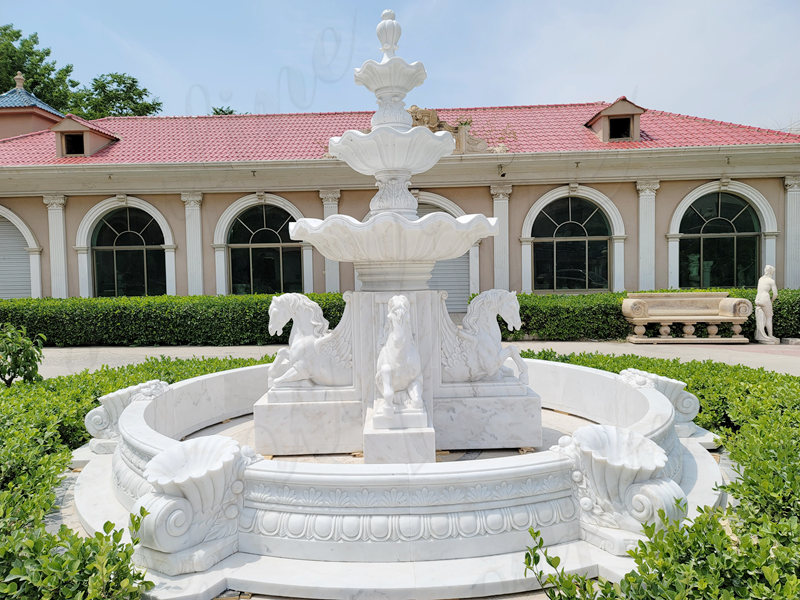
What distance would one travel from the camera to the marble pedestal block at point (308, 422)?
4.88 m

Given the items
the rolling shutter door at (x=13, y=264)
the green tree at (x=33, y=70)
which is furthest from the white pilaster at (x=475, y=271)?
the green tree at (x=33, y=70)

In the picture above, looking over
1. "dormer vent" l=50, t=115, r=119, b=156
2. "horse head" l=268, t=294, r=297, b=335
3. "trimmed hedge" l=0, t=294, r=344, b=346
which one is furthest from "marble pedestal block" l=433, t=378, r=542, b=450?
"dormer vent" l=50, t=115, r=119, b=156

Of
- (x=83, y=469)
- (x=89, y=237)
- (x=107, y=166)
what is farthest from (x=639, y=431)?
(x=89, y=237)

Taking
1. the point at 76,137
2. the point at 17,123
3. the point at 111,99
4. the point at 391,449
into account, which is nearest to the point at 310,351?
the point at 391,449

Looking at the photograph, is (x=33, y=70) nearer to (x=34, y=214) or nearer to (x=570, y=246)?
(x=34, y=214)

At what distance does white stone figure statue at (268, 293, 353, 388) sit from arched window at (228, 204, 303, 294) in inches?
505

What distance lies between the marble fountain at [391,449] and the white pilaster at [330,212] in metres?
10.8

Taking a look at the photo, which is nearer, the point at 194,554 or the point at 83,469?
the point at 194,554

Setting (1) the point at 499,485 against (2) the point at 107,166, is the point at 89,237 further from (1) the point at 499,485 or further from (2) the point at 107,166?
(1) the point at 499,485

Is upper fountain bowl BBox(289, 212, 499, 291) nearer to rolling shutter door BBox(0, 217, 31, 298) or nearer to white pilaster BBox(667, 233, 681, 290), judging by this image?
white pilaster BBox(667, 233, 681, 290)

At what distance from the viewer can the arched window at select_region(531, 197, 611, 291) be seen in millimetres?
17109

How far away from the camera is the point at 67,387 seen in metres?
6.14

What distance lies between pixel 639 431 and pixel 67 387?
19.7 feet

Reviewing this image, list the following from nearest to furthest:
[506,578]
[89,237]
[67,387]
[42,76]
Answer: [506,578]
[67,387]
[89,237]
[42,76]
